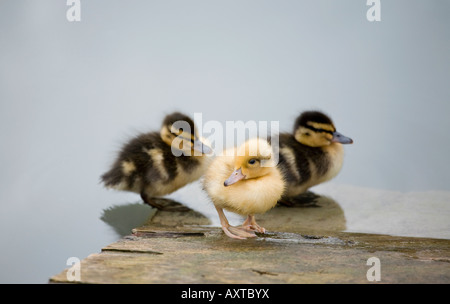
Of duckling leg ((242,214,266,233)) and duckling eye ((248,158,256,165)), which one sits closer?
duckling eye ((248,158,256,165))

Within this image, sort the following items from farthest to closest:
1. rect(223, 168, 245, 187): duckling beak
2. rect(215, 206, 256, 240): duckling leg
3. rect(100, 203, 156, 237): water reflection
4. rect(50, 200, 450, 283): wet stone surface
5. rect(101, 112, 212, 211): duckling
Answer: rect(101, 112, 212, 211): duckling < rect(100, 203, 156, 237): water reflection < rect(215, 206, 256, 240): duckling leg < rect(223, 168, 245, 187): duckling beak < rect(50, 200, 450, 283): wet stone surface

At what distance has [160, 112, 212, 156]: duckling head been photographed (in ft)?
7.38

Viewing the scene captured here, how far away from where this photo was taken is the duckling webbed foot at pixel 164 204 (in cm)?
223

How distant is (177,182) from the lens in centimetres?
228

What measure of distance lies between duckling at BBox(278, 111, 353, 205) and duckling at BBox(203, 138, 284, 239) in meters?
0.60

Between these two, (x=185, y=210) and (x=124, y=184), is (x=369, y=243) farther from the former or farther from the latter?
(x=124, y=184)

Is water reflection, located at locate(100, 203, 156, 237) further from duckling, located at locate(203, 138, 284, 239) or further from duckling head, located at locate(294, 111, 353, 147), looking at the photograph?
duckling head, located at locate(294, 111, 353, 147)

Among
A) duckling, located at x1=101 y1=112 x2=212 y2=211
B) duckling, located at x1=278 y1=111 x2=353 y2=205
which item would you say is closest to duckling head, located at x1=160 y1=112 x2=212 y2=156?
duckling, located at x1=101 y1=112 x2=212 y2=211

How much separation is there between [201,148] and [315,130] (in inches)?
18.0

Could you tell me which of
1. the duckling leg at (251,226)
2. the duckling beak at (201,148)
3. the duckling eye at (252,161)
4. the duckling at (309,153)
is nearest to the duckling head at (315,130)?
the duckling at (309,153)

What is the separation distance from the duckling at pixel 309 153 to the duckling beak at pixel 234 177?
663mm

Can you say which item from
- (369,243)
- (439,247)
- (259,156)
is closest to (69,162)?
(259,156)

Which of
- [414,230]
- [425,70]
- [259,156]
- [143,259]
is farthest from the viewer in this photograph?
[425,70]
